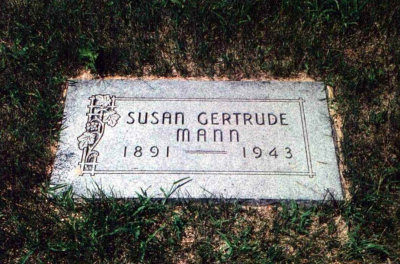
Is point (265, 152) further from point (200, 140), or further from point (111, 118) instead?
point (111, 118)

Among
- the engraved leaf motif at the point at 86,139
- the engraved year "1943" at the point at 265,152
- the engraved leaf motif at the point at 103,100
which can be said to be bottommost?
the engraved year "1943" at the point at 265,152

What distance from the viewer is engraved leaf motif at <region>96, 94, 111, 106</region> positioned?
3.17 m

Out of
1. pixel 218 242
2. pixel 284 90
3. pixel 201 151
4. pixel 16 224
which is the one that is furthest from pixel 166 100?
pixel 16 224

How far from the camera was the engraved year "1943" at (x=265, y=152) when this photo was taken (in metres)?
2.94

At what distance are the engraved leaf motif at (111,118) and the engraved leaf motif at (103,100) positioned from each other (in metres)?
0.08

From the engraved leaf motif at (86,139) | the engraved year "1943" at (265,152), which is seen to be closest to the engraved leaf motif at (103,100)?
the engraved leaf motif at (86,139)

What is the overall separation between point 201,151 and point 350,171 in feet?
3.01

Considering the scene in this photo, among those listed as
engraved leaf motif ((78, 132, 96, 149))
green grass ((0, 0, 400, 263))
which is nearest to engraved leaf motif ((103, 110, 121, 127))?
engraved leaf motif ((78, 132, 96, 149))

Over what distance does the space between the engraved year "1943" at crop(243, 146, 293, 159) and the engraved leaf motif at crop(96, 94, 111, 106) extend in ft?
3.14

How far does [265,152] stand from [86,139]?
1.12 meters

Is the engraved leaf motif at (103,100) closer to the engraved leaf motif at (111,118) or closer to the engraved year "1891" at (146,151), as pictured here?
the engraved leaf motif at (111,118)

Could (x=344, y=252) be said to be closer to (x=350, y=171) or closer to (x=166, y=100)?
(x=350, y=171)

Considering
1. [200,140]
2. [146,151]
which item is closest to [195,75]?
[200,140]

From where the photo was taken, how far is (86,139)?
3020 mm
